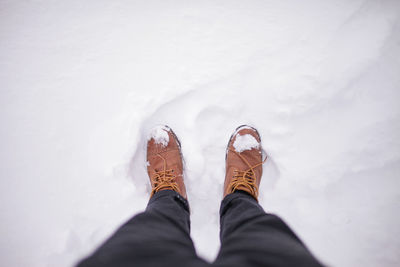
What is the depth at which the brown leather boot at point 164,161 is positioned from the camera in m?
1.04

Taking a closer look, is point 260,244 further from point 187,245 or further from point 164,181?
point 164,181

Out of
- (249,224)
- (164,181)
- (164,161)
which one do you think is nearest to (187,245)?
(249,224)

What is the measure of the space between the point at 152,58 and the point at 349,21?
1118 millimetres

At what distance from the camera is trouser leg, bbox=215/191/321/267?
0.45 metres

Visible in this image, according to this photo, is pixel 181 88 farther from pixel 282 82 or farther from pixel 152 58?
pixel 282 82

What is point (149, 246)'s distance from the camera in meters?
0.50

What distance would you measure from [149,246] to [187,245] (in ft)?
0.43

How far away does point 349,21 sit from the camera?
1.07m

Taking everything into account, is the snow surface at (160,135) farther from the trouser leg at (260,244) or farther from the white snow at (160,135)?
the trouser leg at (260,244)

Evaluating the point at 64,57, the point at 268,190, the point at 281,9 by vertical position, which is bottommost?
the point at 268,190

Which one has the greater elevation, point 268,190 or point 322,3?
point 322,3

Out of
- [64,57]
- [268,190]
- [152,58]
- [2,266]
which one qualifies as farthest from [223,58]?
[2,266]

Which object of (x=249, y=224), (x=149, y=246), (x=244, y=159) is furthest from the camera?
(x=244, y=159)

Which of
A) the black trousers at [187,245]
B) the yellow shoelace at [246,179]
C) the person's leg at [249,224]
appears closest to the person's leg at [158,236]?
the black trousers at [187,245]
